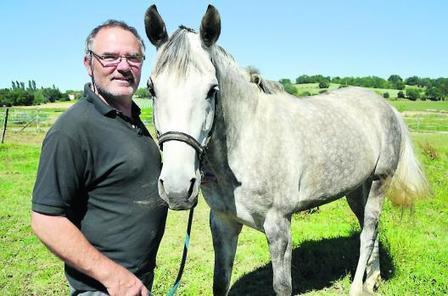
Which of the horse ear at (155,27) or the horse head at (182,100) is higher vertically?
the horse ear at (155,27)

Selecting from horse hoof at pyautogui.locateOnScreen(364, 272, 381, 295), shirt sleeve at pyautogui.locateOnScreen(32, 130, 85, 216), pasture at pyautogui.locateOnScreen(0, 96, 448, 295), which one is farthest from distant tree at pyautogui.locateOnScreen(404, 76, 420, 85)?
shirt sleeve at pyautogui.locateOnScreen(32, 130, 85, 216)

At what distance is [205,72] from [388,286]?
3.78m

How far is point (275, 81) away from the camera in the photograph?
12.5ft

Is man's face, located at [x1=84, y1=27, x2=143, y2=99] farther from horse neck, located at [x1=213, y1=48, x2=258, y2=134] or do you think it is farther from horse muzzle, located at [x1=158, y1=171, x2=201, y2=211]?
horse neck, located at [x1=213, y1=48, x2=258, y2=134]

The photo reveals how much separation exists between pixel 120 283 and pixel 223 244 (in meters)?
1.94

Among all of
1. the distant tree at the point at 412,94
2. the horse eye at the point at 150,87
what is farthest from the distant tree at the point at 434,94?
the horse eye at the point at 150,87

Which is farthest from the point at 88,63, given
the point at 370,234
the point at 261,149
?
the point at 370,234

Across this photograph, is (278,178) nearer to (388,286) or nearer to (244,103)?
(244,103)

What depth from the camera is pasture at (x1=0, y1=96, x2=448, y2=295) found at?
15.1 feet

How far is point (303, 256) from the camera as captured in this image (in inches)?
210

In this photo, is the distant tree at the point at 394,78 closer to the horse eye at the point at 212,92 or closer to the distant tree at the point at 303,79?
the distant tree at the point at 303,79

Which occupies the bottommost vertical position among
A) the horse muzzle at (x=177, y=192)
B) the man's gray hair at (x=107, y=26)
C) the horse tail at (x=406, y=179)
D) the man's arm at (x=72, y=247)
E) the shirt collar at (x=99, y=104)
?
the horse tail at (x=406, y=179)

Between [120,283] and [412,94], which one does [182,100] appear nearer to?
[120,283]

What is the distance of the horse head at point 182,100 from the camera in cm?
198
